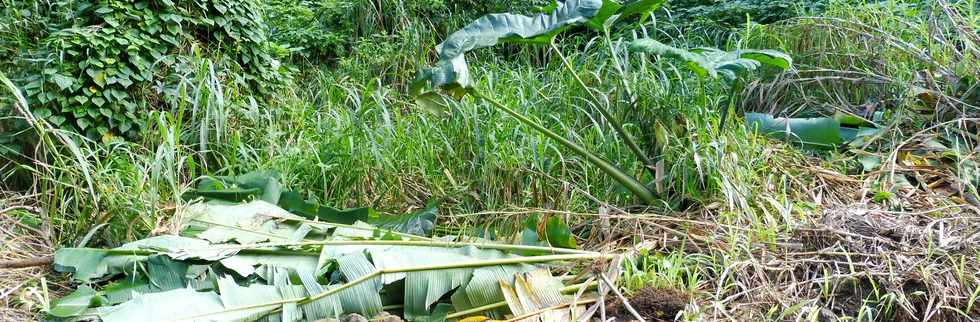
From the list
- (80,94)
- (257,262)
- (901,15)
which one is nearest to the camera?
(257,262)

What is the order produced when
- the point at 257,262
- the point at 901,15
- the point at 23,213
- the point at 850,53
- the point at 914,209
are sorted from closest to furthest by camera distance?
the point at 257,262 < the point at 914,209 < the point at 23,213 < the point at 850,53 < the point at 901,15

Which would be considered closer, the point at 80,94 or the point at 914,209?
the point at 914,209

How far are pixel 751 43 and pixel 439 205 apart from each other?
261 centimetres

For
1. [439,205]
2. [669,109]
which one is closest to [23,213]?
[439,205]

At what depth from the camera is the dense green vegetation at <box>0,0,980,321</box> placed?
2.82 metres

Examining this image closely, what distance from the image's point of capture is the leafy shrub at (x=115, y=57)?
4.25 meters

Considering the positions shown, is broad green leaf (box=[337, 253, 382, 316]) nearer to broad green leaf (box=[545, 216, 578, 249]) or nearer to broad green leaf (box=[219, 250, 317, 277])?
broad green leaf (box=[219, 250, 317, 277])

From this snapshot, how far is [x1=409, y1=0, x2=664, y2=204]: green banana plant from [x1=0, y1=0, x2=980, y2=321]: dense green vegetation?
0.01 meters

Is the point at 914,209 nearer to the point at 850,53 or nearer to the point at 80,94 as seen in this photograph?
the point at 850,53

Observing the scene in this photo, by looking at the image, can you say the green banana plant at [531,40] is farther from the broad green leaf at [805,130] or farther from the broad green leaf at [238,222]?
the broad green leaf at [805,130]

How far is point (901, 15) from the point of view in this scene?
525 cm

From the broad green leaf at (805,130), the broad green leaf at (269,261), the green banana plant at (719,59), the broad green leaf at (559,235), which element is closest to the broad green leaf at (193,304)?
the broad green leaf at (269,261)

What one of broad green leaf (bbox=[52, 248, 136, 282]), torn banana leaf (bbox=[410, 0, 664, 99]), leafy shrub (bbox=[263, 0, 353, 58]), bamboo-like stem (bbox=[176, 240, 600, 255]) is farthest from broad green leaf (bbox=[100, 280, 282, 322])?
leafy shrub (bbox=[263, 0, 353, 58])

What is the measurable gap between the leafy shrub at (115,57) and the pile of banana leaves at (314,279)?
4.77 ft
